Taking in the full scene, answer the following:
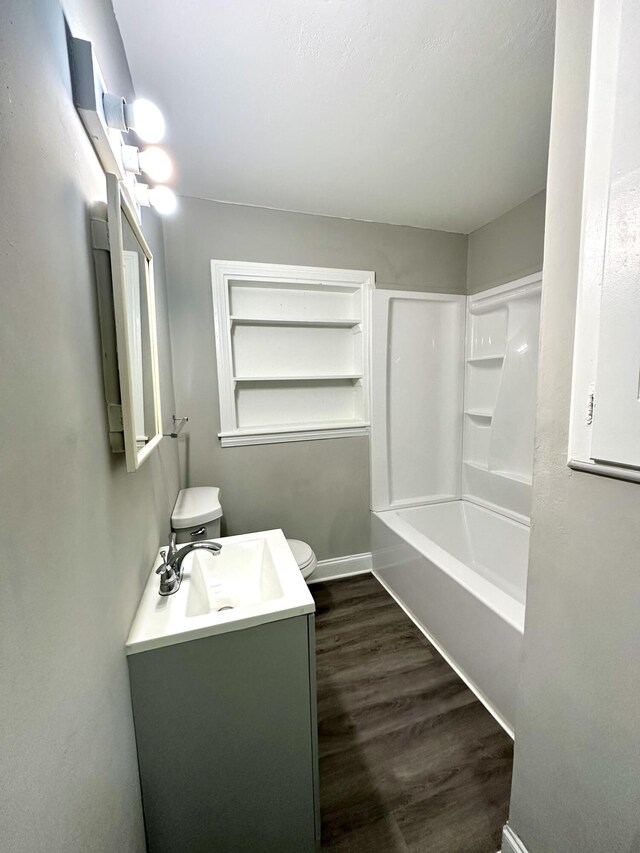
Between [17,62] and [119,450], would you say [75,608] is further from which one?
[17,62]

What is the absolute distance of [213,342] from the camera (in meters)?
2.06

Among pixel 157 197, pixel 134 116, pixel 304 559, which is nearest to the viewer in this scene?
pixel 134 116

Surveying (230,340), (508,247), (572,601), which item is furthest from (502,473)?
(230,340)

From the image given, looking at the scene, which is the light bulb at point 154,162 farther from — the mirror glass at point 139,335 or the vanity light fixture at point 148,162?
the mirror glass at point 139,335

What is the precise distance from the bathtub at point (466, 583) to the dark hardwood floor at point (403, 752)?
119 mm

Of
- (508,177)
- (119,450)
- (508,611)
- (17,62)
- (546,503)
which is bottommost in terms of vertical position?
(508,611)

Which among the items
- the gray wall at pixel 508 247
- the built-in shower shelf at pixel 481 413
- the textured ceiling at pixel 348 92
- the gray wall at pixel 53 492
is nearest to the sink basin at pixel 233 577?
the gray wall at pixel 53 492

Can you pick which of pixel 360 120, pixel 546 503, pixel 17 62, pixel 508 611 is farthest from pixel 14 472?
pixel 360 120

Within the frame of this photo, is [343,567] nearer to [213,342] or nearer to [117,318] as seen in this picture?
[213,342]

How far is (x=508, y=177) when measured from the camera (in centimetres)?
181

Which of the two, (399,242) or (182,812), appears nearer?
(182,812)

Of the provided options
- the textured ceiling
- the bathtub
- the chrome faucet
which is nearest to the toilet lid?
the bathtub

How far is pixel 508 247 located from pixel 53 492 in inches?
105

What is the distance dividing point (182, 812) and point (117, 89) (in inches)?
80.8
